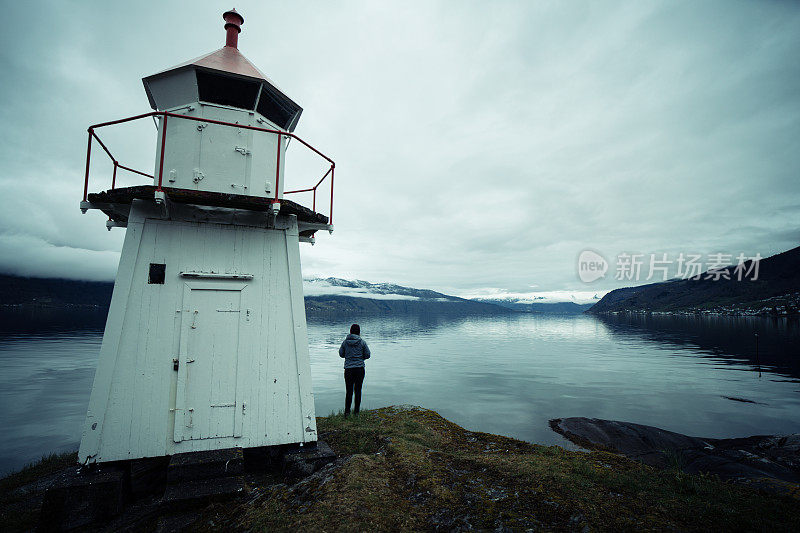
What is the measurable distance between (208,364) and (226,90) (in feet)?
22.5

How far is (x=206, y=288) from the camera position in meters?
8.57

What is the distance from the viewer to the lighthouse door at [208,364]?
8.14 meters

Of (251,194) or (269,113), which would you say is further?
(269,113)

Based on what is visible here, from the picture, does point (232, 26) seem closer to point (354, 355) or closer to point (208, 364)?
point (208, 364)

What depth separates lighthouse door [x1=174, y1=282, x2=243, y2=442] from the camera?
26.7 feet

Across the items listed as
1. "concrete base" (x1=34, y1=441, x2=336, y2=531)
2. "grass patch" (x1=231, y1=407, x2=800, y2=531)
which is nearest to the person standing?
"grass patch" (x1=231, y1=407, x2=800, y2=531)

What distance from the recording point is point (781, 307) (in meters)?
178

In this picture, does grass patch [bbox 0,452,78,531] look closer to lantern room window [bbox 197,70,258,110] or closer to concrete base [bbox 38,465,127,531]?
concrete base [bbox 38,465,127,531]

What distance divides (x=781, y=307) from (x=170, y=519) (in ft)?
858

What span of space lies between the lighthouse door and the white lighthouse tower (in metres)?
0.02

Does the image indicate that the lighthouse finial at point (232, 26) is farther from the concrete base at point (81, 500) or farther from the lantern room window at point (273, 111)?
the concrete base at point (81, 500)

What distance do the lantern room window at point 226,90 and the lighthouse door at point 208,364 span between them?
472 centimetres

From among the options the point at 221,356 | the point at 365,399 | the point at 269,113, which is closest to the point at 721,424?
the point at 365,399

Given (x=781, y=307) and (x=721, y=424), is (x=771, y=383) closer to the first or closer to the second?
(x=721, y=424)
